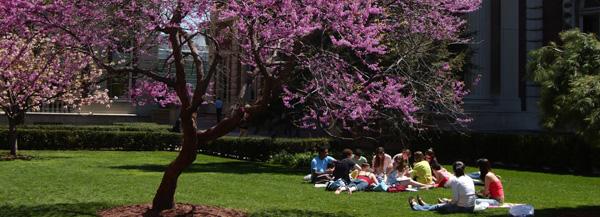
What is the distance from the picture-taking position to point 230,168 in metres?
20.9

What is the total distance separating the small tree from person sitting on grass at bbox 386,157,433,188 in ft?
12.5

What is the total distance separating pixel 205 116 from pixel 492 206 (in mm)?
28195

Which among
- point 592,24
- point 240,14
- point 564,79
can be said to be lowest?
point 564,79

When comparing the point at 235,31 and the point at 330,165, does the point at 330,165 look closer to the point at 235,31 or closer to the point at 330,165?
the point at 330,165

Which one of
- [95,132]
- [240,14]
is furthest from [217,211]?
[95,132]

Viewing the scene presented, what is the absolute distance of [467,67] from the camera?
25641 mm

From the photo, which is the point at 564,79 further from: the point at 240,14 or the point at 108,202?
the point at 108,202

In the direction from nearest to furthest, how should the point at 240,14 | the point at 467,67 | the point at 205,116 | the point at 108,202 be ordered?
the point at 240,14 → the point at 108,202 → the point at 467,67 → the point at 205,116

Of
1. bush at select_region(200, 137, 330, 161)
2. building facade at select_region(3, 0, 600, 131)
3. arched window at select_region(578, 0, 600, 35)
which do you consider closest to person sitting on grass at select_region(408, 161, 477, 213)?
bush at select_region(200, 137, 330, 161)

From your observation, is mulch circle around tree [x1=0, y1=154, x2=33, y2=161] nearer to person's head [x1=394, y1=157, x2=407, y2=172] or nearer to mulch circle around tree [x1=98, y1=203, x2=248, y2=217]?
mulch circle around tree [x1=98, y1=203, x2=248, y2=217]

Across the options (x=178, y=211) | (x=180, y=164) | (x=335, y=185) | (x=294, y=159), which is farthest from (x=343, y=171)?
(x=294, y=159)

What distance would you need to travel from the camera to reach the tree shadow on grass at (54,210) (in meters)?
11.0

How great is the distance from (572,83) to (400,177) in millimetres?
5456

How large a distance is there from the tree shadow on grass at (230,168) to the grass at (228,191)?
27mm
